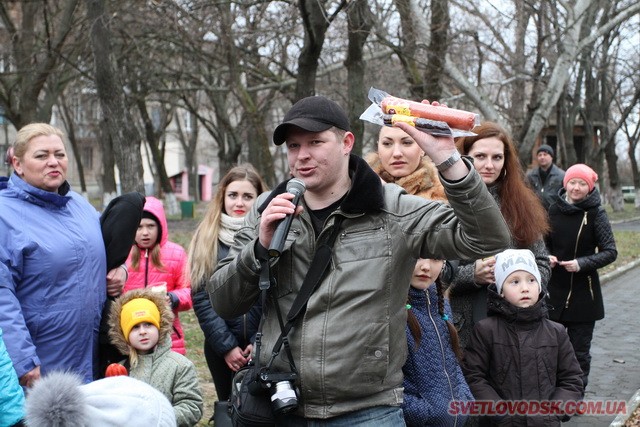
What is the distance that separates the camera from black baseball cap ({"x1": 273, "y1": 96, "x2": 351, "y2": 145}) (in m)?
3.00

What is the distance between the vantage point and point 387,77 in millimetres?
26438

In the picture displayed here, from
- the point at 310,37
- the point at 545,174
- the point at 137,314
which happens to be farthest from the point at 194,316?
the point at 137,314

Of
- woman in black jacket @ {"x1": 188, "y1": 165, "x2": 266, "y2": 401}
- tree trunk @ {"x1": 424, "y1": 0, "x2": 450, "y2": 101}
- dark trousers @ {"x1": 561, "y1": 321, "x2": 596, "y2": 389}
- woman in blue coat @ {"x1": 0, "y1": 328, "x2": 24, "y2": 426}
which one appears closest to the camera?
woman in blue coat @ {"x1": 0, "y1": 328, "x2": 24, "y2": 426}

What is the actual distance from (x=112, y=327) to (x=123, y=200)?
719 millimetres

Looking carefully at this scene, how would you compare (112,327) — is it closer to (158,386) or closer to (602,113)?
(158,386)

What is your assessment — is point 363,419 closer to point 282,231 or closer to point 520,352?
point 282,231

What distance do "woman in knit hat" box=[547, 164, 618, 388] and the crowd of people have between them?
0.06 ft

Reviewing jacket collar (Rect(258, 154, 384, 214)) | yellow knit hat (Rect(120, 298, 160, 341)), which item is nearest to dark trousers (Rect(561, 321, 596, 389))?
yellow knit hat (Rect(120, 298, 160, 341))

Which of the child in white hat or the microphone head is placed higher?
the microphone head

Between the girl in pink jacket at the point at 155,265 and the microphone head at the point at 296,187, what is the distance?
101 inches

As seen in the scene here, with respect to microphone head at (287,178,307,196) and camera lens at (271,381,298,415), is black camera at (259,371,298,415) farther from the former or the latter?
microphone head at (287,178,307,196)

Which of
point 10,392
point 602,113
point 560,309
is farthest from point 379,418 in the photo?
point 602,113

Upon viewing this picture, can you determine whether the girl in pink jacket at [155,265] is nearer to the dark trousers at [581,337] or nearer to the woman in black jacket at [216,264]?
the woman in black jacket at [216,264]

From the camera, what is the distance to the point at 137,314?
4.50 metres
